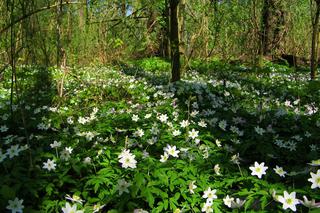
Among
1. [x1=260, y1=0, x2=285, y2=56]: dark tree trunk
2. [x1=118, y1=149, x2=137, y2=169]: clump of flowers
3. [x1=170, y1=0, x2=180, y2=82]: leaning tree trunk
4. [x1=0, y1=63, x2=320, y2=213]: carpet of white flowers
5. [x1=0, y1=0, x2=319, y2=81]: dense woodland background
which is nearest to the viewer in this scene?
[x1=0, y1=63, x2=320, y2=213]: carpet of white flowers

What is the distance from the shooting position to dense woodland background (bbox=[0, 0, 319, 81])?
7590 millimetres

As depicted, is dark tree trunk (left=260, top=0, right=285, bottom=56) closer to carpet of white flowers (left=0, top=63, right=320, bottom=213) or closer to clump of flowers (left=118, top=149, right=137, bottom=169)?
carpet of white flowers (left=0, top=63, right=320, bottom=213)

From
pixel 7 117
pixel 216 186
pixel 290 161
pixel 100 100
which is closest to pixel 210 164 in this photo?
pixel 216 186

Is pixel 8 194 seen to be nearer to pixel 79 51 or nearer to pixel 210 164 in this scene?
pixel 210 164

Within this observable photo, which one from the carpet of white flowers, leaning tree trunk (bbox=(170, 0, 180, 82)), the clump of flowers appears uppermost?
leaning tree trunk (bbox=(170, 0, 180, 82))

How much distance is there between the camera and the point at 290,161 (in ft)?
10.8

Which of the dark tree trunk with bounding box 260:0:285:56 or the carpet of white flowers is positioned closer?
the carpet of white flowers

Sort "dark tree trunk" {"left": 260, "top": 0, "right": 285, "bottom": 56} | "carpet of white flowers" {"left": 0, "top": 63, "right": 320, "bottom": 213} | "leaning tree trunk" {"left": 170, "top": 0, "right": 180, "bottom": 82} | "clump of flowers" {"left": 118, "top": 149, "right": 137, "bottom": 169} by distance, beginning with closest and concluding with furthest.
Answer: "carpet of white flowers" {"left": 0, "top": 63, "right": 320, "bottom": 213} → "clump of flowers" {"left": 118, "top": 149, "right": 137, "bottom": 169} → "leaning tree trunk" {"left": 170, "top": 0, "right": 180, "bottom": 82} → "dark tree trunk" {"left": 260, "top": 0, "right": 285, "bottom": 56}

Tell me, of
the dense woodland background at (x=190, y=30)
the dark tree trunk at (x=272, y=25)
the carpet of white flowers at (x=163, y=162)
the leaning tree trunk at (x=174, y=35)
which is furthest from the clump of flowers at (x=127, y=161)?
the dark tree trunk at (x=272, y=25)

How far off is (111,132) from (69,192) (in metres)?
1.12

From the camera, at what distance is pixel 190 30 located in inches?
609

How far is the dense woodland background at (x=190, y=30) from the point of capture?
24.9 ft

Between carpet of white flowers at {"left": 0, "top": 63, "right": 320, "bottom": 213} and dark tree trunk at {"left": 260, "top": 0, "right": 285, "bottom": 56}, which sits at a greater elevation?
dark tree trunk at {"left": 260, "top": 0, "right": 285, "bottom": 56}

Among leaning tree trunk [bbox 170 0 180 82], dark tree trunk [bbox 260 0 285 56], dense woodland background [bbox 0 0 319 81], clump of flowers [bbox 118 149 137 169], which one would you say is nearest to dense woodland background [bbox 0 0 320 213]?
clump of flowers [bbox 118 149 137 169]
